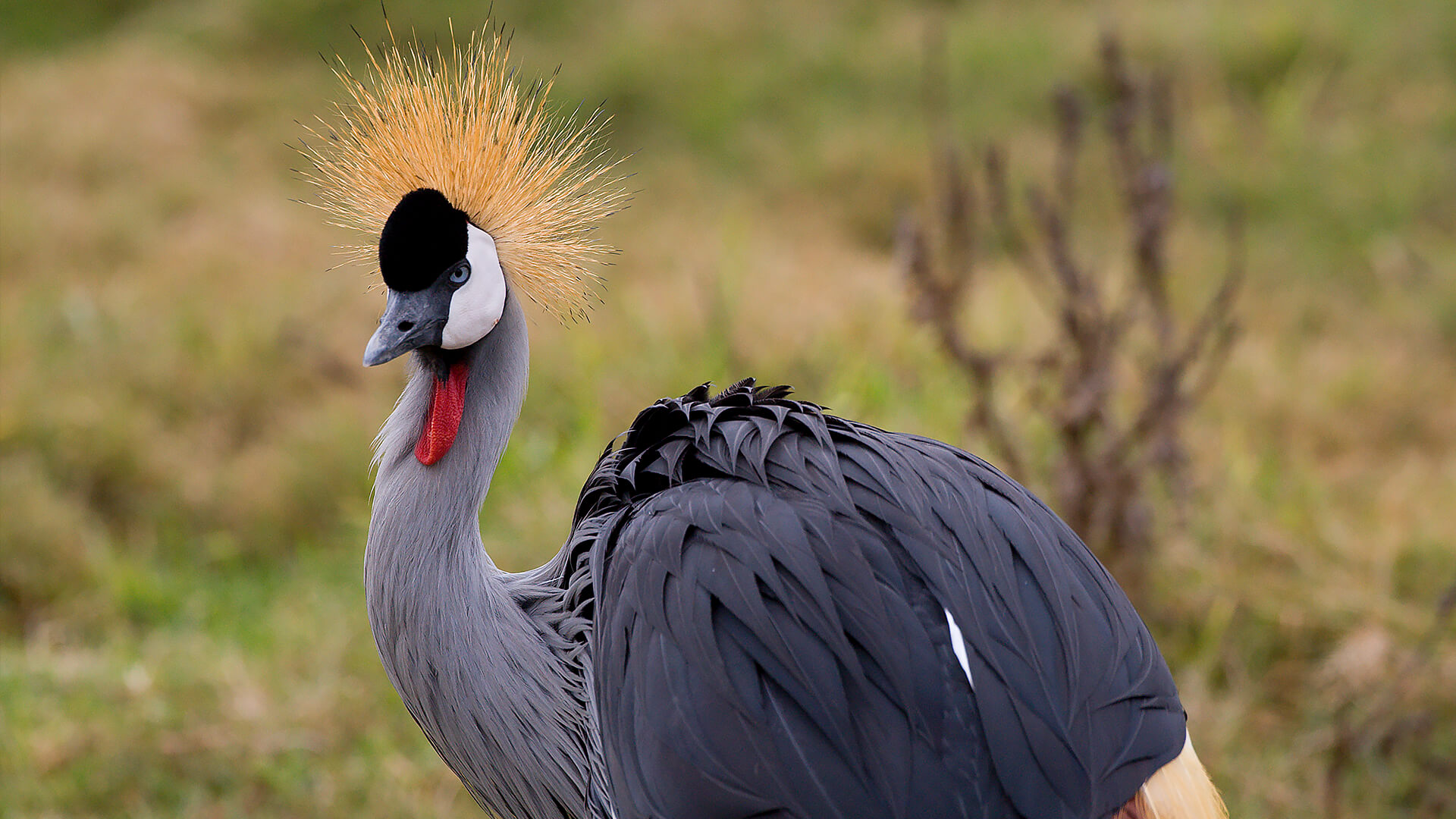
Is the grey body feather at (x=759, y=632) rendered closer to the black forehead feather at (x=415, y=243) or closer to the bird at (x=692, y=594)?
the bird at (x=692, y=594)

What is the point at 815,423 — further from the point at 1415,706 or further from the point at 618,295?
the point at 618,295

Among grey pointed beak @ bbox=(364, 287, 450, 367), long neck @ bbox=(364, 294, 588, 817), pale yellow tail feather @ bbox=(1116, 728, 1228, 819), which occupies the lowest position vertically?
pale yellow tail feather @ bbox=(1116, 728, 1228, 819)

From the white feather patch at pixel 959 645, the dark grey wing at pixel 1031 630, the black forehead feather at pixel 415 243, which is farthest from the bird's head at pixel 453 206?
the white feather patch at pixel 959 645

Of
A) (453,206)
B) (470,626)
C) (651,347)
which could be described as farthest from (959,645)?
(651,347)

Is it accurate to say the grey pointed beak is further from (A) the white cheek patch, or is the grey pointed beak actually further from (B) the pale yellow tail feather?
(B) the pale yellow tail feather

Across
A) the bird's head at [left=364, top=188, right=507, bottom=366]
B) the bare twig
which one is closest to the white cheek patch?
the bird's head at [left=364, top=188, right=507, bottom=366]

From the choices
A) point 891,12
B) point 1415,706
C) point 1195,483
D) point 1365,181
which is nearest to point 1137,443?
point 1195,483

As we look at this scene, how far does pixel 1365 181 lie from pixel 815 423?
11.4 ft

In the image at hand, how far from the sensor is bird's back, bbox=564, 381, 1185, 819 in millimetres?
1247

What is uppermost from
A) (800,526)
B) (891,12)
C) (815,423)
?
(891,12)

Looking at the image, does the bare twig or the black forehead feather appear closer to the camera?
the black forehead feather

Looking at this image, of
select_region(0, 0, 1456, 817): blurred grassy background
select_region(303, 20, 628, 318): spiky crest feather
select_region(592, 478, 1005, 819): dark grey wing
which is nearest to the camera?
select_region(592, 478, 1005, 819): dark grey wing

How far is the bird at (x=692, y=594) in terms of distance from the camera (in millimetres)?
1264

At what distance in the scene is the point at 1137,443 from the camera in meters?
2.55
